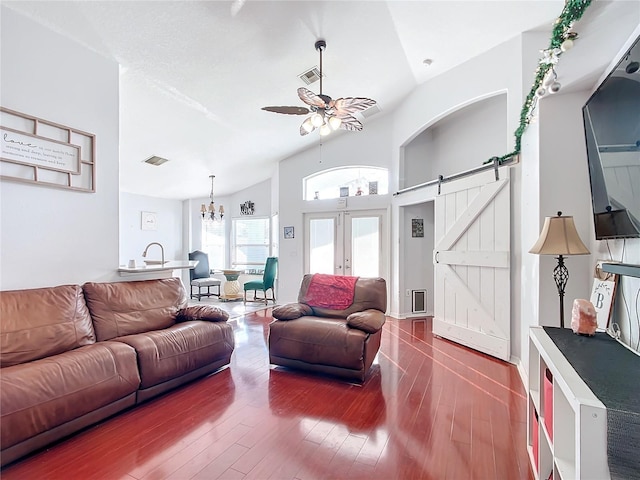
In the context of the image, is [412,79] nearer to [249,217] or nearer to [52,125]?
[52,125]

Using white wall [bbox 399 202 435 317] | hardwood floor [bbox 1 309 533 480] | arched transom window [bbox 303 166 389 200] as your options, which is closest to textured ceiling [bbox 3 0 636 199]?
arched transom window [bbox 303 166 389 200]

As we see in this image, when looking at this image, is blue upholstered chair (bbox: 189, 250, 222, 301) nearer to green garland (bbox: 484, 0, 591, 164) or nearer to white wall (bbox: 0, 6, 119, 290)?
white wall (bbox: 0, 6, 119, 290)

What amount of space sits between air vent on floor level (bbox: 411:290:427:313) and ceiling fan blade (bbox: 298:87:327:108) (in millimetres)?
3589

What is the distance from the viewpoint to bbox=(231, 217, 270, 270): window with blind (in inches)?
309

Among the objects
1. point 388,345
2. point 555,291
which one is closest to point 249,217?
point 388,345

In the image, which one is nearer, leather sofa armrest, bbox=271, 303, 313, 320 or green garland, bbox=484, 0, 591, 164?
green garland, bbox=484, 0, 591, 164

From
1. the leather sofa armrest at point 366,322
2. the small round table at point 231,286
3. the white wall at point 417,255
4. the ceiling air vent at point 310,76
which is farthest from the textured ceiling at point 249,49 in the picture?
the small round table at point 231,286

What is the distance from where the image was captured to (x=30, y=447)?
1839 mm

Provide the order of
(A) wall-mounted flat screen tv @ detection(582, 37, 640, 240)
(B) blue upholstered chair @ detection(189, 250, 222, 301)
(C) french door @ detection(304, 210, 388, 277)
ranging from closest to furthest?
(A) wall-mounted flat screen tv @ detection(582, 37, 640, 240) → (C) french door @ detection(304, 210, 388, 277) → (B) blue upholstered chair @ detection(189, 250, 222, 301)

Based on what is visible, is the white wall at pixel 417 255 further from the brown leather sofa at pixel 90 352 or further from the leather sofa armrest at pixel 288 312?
the brown leather sofa at pixel 90 352

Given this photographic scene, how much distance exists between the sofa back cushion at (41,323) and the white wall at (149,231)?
413 cm

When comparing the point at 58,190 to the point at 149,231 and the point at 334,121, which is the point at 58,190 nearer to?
the point at 334,121

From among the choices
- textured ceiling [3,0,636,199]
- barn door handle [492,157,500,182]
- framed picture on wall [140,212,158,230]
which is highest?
textured ceiling [3,0,636,199]

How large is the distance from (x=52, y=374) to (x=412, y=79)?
17.1 feet
